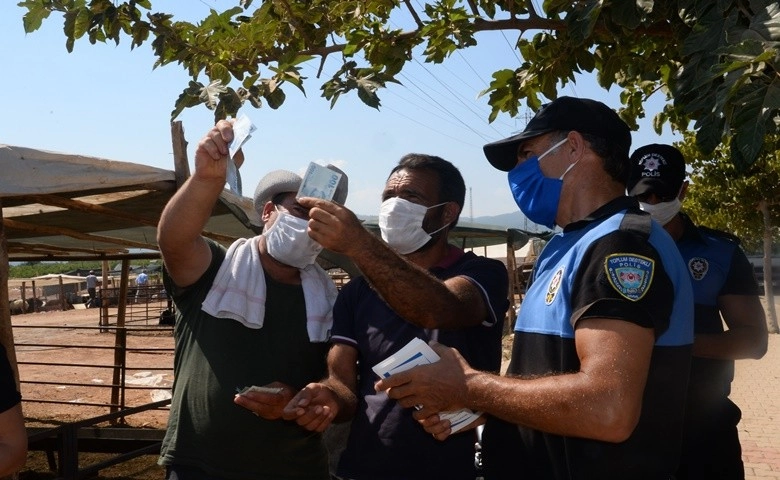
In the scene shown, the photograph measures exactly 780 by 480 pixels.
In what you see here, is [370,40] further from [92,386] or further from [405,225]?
[92,386]

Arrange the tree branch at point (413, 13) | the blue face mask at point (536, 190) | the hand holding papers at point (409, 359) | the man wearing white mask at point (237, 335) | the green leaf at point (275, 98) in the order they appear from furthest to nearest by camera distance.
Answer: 1. the tree branch at point (413, 13)
2. the green leaf at point (275, 98)
3. the man wearing white mask at point (237, 335)
4. the blue face mask at point (536, 190)
5. the hand holding papers at point (409, 359)

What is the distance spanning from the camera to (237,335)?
2756 mm

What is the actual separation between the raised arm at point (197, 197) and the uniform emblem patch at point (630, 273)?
51.2 inches

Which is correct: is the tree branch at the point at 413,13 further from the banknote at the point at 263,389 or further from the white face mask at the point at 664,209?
the banknote at the point at 263,389

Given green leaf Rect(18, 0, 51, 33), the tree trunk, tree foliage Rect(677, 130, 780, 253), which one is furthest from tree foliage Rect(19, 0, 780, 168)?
the tree trunk

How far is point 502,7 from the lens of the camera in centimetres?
416

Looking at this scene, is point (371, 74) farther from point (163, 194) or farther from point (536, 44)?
point (163, 194)

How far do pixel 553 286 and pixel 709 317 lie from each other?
1455 millimetres

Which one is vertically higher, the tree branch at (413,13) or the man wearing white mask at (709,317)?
the tree branch at (413,13)

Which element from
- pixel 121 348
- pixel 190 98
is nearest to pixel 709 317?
pixel 190 98

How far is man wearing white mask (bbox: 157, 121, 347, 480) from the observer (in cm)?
262

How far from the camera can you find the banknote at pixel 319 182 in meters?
2.33

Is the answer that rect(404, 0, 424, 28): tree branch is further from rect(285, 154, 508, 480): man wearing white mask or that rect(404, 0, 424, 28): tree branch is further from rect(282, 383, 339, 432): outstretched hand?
rect(282, 383, 339, 432): outstretched hand

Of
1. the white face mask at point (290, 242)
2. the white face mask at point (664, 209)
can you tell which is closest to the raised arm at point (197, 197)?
the white face mask at point (290, 242)
